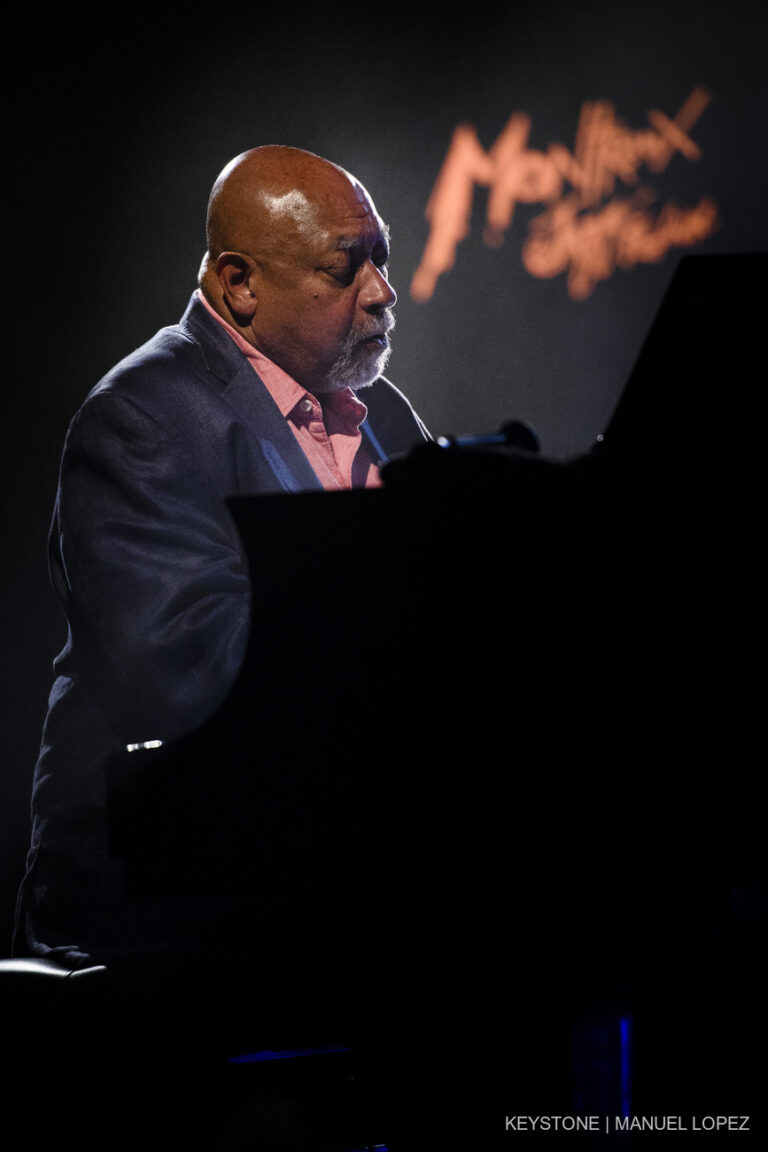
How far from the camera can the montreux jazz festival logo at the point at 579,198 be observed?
2.81 meters

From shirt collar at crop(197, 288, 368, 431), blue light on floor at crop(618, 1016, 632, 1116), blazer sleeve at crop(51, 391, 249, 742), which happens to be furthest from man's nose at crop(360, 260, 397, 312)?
blue light on floor at crop(618, 1016, 632, 1116)

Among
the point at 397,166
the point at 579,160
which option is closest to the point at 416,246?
the point at 397,166

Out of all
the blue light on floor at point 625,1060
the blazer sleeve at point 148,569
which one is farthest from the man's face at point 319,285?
the blue light on floor at point 625,1060

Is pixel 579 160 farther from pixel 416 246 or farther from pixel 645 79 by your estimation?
pixel 416 246

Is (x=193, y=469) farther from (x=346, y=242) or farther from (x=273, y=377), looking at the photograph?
(x=346, y=242)

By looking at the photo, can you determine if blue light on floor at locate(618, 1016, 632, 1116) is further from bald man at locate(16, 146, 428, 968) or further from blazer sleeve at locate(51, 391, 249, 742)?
blazer sleeve at locate(51, 391, 249, 742)

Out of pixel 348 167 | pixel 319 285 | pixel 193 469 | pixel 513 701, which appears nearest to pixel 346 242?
pixel 319 285

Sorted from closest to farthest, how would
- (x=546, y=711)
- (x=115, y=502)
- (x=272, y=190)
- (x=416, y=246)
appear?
(x=546, y=711) < (x=115, y=502) < (x=272, y=190) < (x=416, y=246)

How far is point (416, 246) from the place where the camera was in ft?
9.24

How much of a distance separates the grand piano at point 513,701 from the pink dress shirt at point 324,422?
90 centimetres

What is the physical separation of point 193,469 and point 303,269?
576 mm

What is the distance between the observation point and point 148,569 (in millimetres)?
1472

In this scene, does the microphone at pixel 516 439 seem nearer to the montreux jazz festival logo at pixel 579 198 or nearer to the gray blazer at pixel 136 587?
the gray blazer at pixel 136 587

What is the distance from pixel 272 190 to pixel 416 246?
0.82 meters
